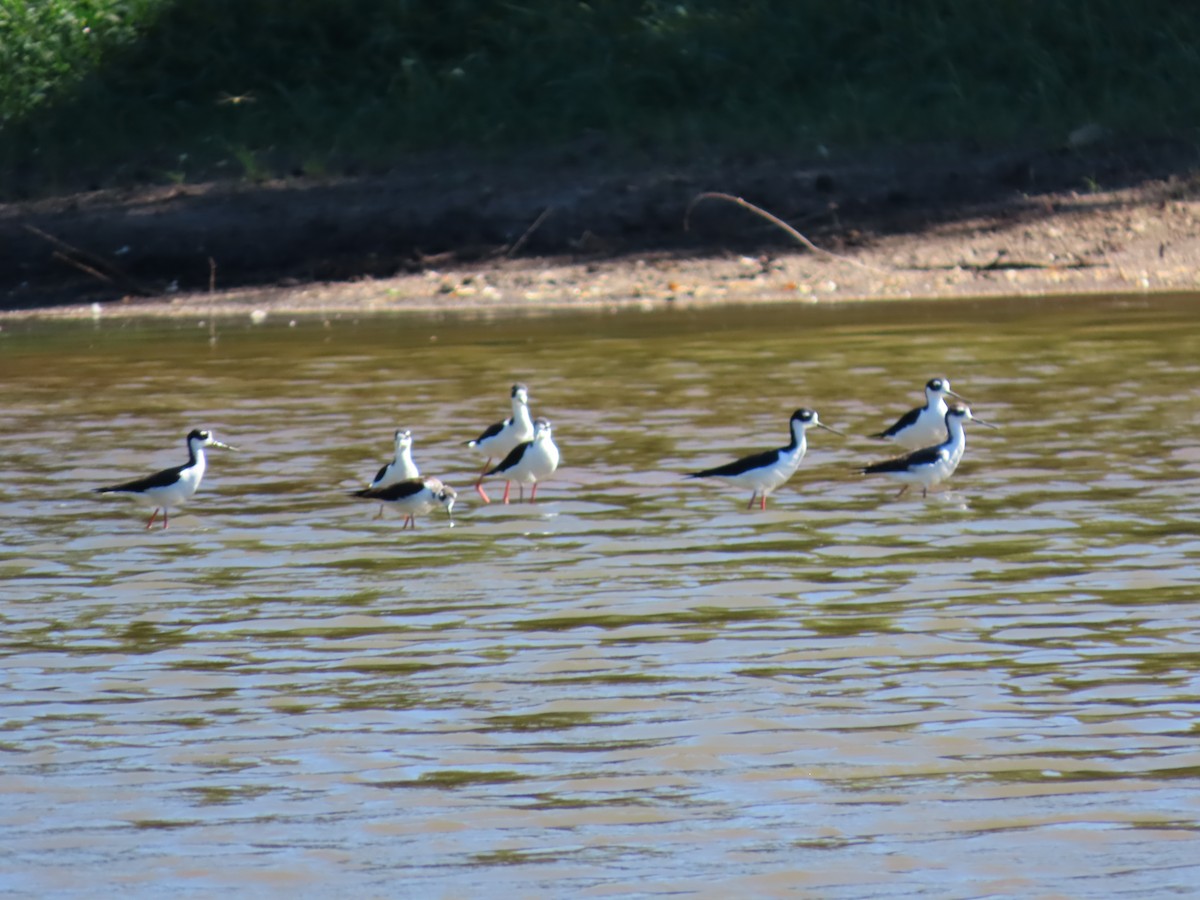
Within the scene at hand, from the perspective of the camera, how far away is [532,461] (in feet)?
39.8

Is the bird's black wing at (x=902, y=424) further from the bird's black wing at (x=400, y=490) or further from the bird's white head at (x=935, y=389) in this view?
the bird's black wing at (x=400, y=490)

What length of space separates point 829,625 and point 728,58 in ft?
65.8

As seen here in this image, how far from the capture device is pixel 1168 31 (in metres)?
26.8

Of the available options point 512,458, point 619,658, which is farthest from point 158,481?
point 619,658

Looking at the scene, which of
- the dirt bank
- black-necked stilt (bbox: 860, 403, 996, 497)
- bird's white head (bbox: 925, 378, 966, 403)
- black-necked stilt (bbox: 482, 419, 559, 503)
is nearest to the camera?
black-necked stilt (bbox: 860, 403, 996, 497)

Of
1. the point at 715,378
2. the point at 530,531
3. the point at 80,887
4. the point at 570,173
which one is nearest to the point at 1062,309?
the point at 715,378

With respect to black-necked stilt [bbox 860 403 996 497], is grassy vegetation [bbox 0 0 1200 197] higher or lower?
higher

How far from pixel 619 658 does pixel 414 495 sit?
329 cm

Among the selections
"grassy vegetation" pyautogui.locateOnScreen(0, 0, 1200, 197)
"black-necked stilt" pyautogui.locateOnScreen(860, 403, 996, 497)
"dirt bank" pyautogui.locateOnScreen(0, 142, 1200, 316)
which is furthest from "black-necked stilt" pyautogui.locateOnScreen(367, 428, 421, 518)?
"grassy vegetation" pyautogui.locateOnScreen(0, 0, 1200, 197)

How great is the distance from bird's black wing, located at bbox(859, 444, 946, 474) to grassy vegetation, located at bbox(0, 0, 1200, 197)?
14.2 metres

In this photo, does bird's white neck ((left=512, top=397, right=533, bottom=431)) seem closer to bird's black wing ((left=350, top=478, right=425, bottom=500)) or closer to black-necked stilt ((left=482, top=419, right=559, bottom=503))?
black-necked stilt ((left=482, top=419, right=559, bottom=503))

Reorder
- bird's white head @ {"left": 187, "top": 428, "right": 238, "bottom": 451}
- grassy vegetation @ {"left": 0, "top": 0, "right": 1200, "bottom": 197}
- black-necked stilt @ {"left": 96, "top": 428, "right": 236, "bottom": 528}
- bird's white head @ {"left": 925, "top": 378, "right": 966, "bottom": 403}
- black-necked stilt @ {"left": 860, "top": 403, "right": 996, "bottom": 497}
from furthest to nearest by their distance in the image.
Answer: grassy vegetation @ {"left": 0, "top": 0, "right": 1200, "bottom": 197} < bird's white head @ {"left": 925, "top": 378, "right": 966, "bottom": 403} < bird's white head @ {"left": 187, "top": 428, "right": 238, "bottom": 451} < black-necked stilt @ {"left": 860, "top": 403, "right": 996, "bottom": 497} < black-necked stilt @ {"left": 96, "top": 428, "right": 236, "bottom": 528}

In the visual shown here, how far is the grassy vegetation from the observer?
26.3 meters

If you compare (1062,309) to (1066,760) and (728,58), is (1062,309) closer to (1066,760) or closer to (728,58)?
(728,58)
